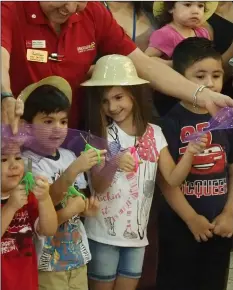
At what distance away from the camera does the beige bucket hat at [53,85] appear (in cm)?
146

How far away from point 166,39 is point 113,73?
0.26 m

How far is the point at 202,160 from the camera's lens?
166 cm

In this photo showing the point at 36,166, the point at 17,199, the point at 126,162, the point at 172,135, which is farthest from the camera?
the point at 172,135

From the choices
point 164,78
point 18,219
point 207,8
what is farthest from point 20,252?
point 207,8

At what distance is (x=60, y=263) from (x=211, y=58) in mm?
699

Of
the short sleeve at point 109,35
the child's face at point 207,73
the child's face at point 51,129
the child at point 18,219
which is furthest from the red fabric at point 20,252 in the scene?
the child's face at point 207,73

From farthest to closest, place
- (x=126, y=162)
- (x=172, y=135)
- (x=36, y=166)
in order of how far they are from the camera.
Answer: (x=172, y=135) → (x=126, y=162) → (x=36, y=166)

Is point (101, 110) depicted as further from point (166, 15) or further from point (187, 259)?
point (187, 259)

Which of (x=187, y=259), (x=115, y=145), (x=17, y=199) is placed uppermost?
(x=115, y=145)

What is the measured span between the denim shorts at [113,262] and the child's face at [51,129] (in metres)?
0.32

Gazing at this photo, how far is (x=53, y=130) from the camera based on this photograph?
1438mm

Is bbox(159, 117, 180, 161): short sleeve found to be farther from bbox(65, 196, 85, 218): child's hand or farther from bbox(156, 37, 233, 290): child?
bbox(65, 196, 85, 218): child's hand

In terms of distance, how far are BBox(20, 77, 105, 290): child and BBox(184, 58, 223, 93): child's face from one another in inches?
14.8

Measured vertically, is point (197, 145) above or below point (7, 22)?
below
